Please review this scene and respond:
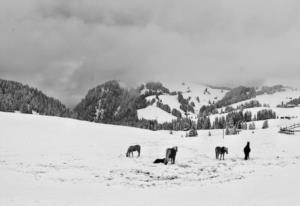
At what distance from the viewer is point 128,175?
27.4m

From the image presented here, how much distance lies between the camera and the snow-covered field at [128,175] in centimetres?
1841

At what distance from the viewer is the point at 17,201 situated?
16.9 metres

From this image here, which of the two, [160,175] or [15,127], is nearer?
[160,175]

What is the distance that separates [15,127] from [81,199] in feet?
128

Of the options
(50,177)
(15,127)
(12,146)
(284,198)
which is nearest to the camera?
(284,198)

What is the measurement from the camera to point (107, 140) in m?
53.6

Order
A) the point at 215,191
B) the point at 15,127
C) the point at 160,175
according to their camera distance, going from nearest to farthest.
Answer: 1. the point at 215,191
2. the point at 160,175
3. the point at 15,127

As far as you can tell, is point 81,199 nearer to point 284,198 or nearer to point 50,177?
point 50,177

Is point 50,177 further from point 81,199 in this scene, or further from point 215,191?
point 215,191

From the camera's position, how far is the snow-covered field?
1841cm

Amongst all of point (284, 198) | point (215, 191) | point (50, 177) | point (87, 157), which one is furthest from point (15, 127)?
point (284, 198)

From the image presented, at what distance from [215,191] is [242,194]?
2072 mm

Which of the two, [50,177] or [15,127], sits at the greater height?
[15,127]

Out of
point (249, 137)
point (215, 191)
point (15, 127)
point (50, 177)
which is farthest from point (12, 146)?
point (249, 137)
